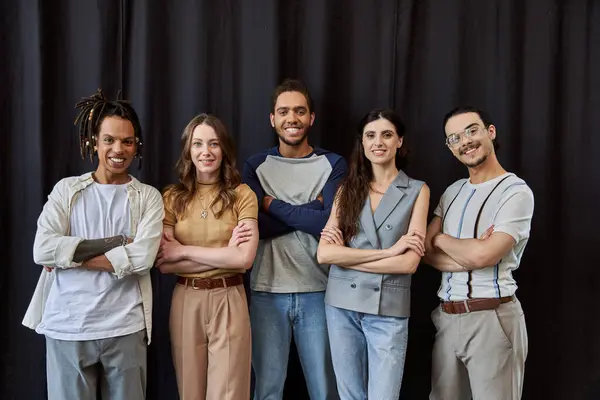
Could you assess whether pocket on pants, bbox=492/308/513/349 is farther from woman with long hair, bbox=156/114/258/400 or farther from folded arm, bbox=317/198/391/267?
→ woman with long hair, bbox=156/114/258/400

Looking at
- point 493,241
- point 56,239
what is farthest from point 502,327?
point 56,239

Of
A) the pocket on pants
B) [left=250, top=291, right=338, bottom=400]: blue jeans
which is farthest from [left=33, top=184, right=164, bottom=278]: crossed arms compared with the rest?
the pocket on pants

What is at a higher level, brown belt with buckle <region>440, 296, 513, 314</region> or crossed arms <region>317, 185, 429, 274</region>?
crossed arms <region>317, 185, 429, 274</region>

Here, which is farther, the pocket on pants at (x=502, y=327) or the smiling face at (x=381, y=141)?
the smiling face at (x=381, y=141)

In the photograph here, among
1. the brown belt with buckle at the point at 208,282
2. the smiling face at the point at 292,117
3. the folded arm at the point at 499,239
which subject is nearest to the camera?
the folded arm at the point at 499,239

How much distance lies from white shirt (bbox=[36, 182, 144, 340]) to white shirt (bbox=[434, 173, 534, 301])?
1.37 meters

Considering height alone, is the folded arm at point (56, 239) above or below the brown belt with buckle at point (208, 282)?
above

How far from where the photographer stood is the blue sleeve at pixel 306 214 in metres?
2.41

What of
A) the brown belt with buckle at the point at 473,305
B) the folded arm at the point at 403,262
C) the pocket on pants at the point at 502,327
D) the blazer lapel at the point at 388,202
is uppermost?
the blazer lapel at the point at 388,202

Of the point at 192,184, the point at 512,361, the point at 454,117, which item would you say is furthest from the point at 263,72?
the point at 512,361

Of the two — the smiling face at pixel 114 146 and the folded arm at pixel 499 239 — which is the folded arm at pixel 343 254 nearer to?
the folded arm at pixel 499 239

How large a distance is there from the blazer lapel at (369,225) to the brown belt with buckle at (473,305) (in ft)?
1.37

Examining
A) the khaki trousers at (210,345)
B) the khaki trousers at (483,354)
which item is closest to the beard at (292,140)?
the khaki trousers at (210,345)

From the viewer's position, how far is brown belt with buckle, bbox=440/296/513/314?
2.20m
